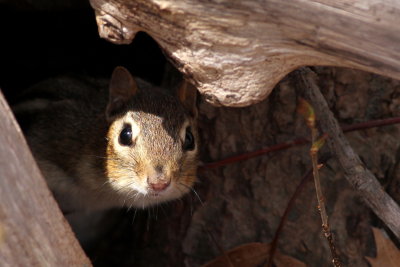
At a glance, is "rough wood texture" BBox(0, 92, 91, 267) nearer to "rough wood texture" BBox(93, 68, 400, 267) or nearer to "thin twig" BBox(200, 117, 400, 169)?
"thin twig" BBox(200, 117, 400, 169)

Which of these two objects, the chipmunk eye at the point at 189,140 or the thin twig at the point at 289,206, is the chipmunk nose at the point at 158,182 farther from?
the thin twig at the point at 289,206

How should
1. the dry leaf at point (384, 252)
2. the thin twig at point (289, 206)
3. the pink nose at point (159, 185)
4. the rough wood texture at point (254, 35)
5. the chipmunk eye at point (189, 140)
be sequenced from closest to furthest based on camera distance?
the rough wood texture at point (254, 35), the pink nose at point (159, 185), the dry leaf at point (384, 252), the thin twig at point (289, 206), the chipmunk eye at point (189, 140)

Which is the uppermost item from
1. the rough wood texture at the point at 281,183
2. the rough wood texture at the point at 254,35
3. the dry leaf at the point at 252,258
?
the rough wood texture at the point at 254,35

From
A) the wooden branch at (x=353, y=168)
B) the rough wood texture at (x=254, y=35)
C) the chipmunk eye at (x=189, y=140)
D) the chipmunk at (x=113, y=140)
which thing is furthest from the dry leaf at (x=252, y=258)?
the rough wood texture at (x=254, y=35)

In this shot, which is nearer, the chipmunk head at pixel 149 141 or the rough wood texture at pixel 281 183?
the chipmunk head at pixel 149 141

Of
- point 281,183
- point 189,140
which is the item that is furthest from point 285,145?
point 189,140

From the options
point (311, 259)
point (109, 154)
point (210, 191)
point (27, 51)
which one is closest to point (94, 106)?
point (109, 154)

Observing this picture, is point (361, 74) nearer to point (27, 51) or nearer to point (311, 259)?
point (311, 259)
